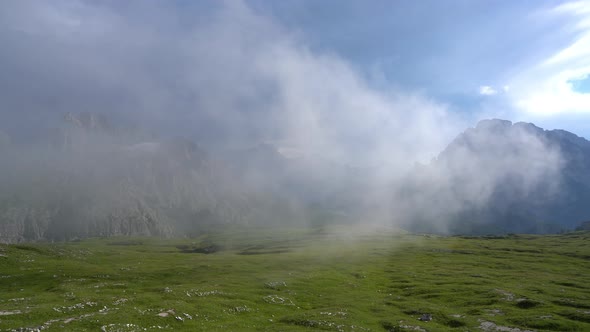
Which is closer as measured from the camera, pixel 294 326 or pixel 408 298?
pixel 294 326

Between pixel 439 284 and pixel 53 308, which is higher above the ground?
pixel 53 308

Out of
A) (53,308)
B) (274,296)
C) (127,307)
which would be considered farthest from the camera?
(274,296)

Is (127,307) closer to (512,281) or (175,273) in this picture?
(175,273)

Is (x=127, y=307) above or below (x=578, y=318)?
above

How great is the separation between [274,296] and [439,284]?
41426 mm

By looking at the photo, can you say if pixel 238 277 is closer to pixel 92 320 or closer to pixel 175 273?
pixel 175 273

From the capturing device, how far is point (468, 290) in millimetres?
69625

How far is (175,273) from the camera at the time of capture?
82125 mm

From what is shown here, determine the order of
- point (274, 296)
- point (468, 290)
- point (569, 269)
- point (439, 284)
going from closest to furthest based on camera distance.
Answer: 1. point (274, 296)
2. point (468, 290)
3. point (439, 284)
4. point (569, 269)

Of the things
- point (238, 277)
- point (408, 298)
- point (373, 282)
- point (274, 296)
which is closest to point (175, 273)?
point (238, 277)

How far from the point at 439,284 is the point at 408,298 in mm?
17897

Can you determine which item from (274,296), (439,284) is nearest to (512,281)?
(439,284)

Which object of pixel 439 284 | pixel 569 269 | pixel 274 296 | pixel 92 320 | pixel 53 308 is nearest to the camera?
pixel 92 320

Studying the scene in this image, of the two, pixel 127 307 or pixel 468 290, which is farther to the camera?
pixel 468 290
